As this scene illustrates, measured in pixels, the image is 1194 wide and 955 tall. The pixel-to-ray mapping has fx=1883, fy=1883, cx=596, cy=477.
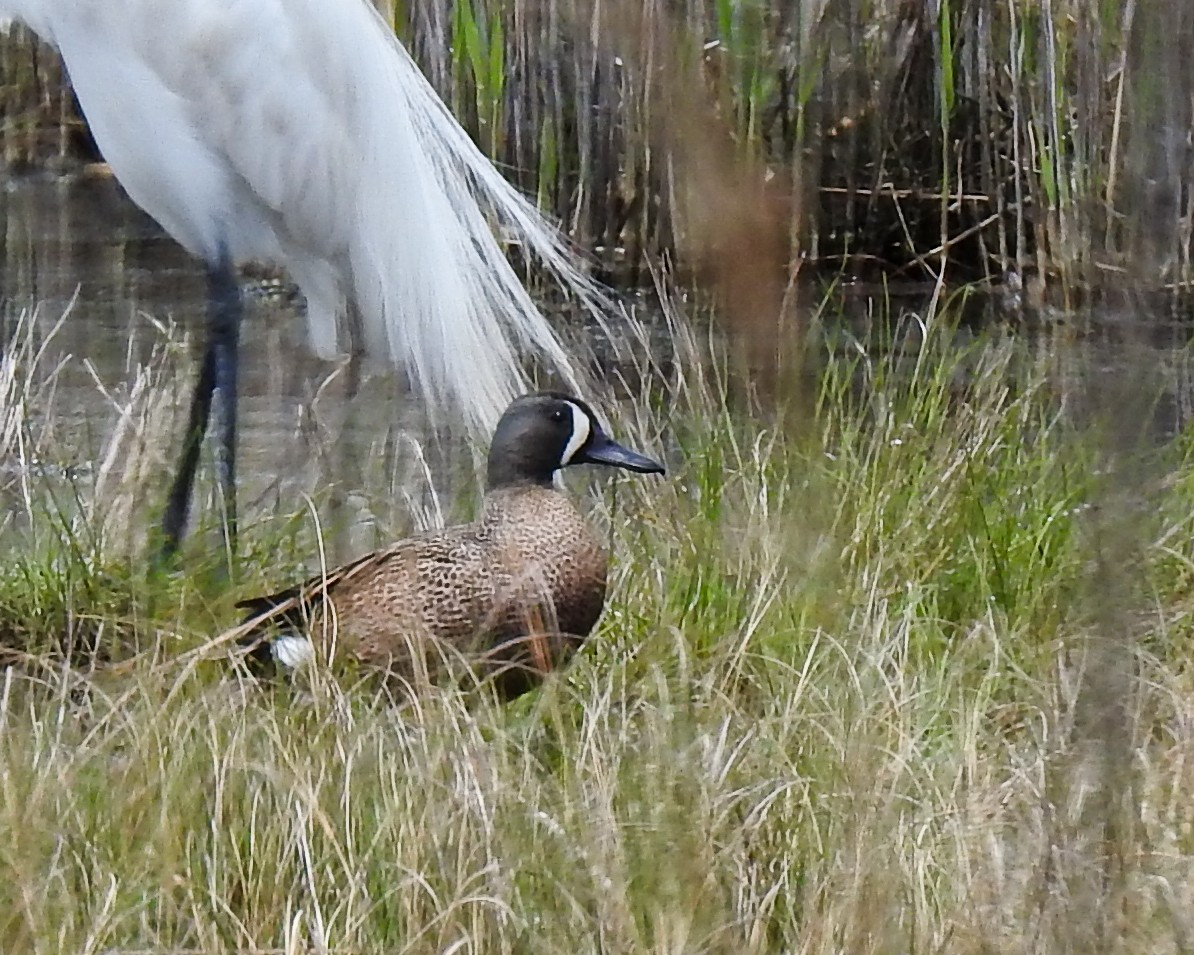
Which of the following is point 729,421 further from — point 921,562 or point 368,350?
point 368,350

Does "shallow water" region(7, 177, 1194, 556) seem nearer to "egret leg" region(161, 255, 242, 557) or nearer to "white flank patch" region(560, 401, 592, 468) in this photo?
"egret leg" region(161, 255, 242, 557)

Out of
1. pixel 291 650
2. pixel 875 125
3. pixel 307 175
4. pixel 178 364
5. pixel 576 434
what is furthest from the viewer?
pixel 875 125

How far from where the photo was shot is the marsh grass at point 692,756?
145cm

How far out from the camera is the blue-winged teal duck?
198 cm

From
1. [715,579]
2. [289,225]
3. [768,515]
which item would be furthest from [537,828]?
[289,225]

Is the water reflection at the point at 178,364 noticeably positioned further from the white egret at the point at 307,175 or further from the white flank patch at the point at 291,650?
the white flank patch at the point at 291,650

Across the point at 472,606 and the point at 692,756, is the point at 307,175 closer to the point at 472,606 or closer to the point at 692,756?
the point at 472,606

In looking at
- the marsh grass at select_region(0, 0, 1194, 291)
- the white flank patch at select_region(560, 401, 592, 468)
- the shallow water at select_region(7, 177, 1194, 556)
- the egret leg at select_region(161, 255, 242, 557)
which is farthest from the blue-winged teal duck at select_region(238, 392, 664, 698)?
the marsh grass at select_region(0, 0, 1194, 291)

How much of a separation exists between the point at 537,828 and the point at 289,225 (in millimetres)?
1676

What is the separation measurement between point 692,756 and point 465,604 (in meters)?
0.38

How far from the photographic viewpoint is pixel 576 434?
225cm

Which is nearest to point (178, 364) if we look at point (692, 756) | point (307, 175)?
point (307, 175)

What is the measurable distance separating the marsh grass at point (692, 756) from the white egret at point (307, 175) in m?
0.59

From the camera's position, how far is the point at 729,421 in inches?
108
